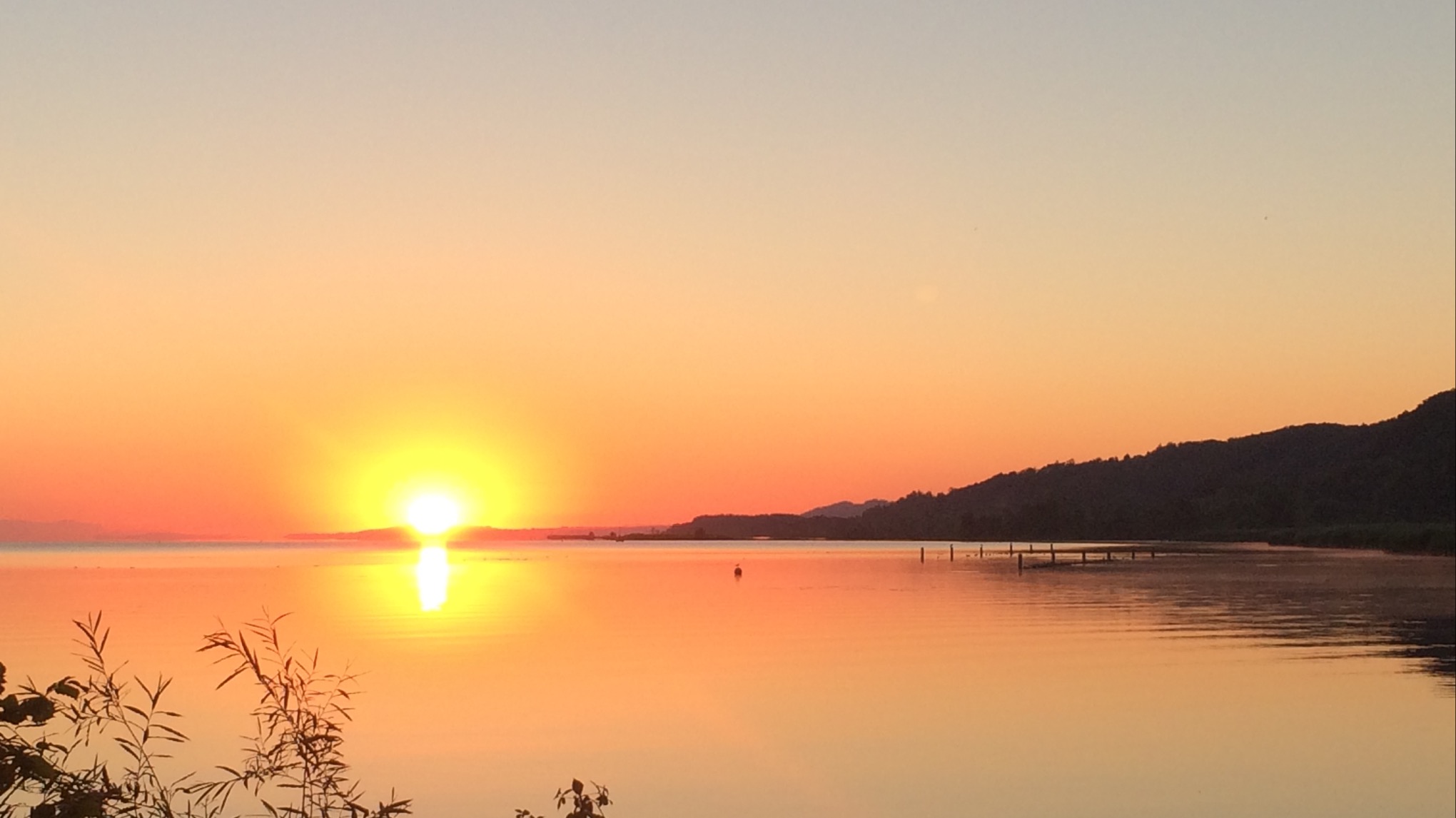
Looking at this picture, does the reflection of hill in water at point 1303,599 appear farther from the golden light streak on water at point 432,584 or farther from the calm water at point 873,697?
the golden light streak on water at point 432,584

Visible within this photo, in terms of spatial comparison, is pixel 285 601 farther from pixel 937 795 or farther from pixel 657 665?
pixel 937 795

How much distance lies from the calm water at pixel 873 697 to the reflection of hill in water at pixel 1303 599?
42cm

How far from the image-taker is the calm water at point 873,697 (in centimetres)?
2697

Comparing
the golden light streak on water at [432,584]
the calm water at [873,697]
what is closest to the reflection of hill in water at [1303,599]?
the calm water at [873,697]

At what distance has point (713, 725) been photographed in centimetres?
3381

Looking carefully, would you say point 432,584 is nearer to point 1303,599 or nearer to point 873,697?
point 1303,599

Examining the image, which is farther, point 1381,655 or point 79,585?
point 79,585

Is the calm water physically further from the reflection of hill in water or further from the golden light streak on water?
the golden light streak on water

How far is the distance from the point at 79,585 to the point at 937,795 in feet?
301

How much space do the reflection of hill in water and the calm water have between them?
1.38ft

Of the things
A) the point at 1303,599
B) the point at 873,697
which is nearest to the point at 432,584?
the point at 1303,599

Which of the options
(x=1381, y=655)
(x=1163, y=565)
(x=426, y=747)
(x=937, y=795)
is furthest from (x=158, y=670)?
(x=1163, y=565)

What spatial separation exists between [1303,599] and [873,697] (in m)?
48.4

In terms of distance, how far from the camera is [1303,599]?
76.7 meters
